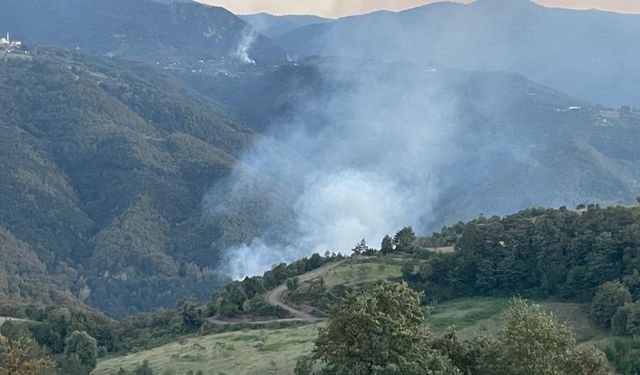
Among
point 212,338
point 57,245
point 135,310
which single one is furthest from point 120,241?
point 212,338

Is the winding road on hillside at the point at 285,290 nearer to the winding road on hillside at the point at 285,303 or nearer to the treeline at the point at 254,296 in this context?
the winding road on hillside at the point at 285,303

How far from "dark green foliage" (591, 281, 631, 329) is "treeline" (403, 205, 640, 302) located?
209 centimetres

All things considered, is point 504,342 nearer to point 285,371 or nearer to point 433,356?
point 433,356

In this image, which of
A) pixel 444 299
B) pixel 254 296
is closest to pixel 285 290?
pixel 254 296

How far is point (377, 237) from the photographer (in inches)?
7047

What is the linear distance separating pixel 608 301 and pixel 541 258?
10.9m

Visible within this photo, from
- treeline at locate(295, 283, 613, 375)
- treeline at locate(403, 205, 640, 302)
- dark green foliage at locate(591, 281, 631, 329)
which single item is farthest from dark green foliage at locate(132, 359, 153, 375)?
dark green foliage at locate(591, 281, 631, 329)

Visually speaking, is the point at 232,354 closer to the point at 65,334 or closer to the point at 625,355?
the point at 65,334

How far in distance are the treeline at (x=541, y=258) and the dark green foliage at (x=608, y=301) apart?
6.87 ft

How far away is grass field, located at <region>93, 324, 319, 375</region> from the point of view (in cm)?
5275

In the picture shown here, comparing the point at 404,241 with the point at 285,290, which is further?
the point at 404,241

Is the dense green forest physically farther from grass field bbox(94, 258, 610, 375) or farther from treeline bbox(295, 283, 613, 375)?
grass field bbox(94, 258, 610, 375)

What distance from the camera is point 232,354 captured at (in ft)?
188

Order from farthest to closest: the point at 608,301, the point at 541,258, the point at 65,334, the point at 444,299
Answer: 1. the point at 65,334
2. the point at 444,299
3. the point at 541,258
4. the point at 608,301
